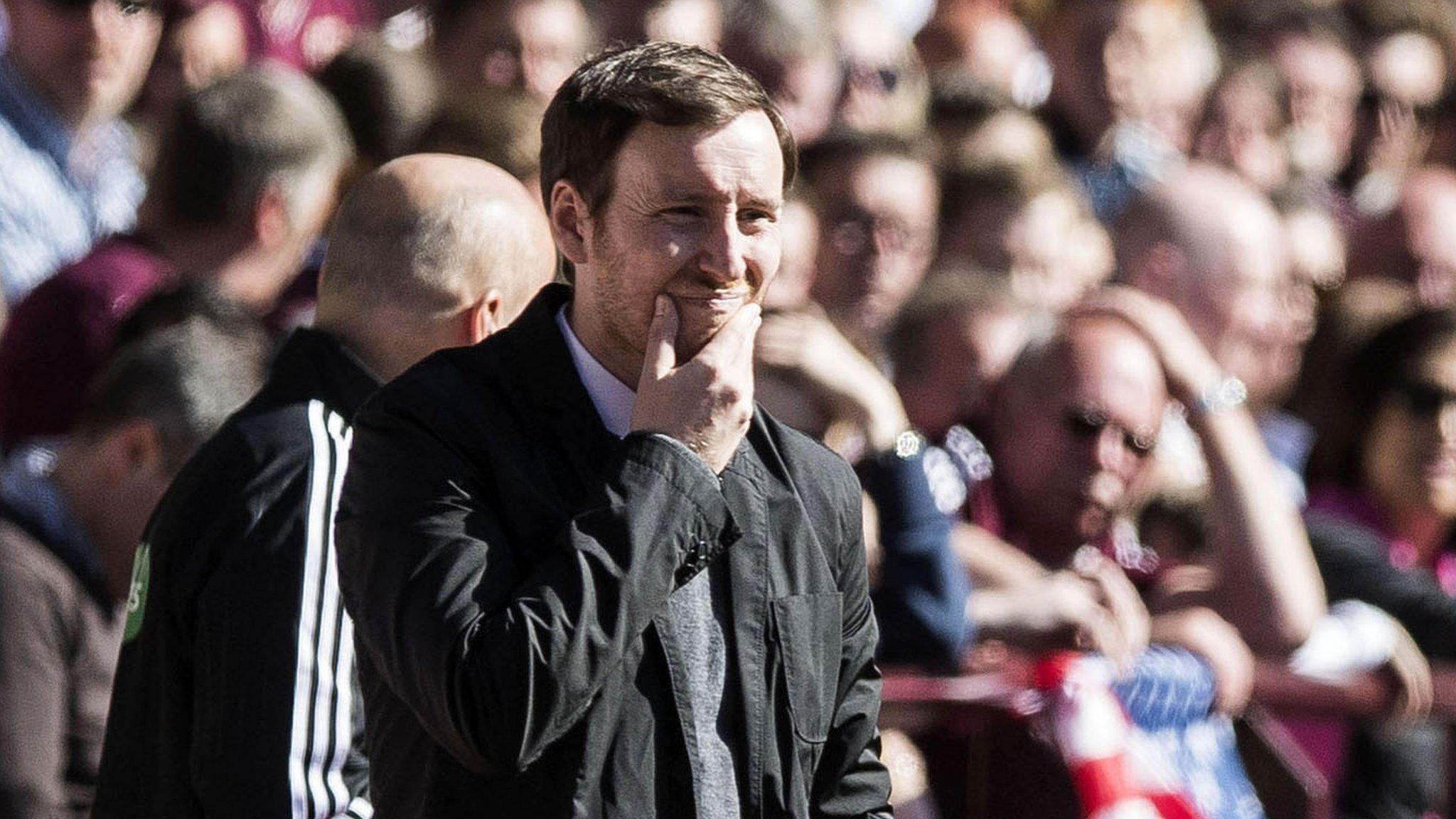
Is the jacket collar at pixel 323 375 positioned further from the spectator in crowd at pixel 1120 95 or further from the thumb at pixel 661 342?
the spectator in crowd at pixel 1120 95

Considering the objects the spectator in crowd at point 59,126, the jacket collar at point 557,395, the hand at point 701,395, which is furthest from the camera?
the spectator in crowd at point 59,126

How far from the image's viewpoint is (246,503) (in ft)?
10.7

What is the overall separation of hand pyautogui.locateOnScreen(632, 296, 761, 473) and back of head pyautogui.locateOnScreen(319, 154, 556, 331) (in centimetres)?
73

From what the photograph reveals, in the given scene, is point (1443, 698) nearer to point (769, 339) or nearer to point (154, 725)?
point (769, 339)

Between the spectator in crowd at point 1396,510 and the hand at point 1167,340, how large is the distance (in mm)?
635

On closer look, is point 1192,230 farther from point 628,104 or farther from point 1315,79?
point 628,104

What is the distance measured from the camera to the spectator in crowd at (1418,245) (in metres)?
7.77

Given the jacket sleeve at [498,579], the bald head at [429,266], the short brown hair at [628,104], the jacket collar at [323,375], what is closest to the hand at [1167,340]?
the bald head at [429,266]

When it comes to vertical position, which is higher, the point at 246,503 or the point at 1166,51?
the point at 246,503

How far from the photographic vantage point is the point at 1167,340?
18.9ft

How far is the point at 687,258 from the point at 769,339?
2535 millimetres

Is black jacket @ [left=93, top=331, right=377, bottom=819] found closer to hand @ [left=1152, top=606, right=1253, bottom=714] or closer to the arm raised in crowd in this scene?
hand @ [left=1152, top=606, right=1253, bottom=714]

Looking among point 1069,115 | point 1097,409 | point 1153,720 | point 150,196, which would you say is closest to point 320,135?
point 150,196

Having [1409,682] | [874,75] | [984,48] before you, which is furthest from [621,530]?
Result: [984,48]
